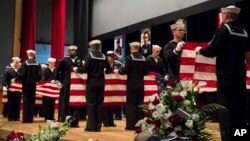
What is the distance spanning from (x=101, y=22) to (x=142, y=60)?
7512 millimetres

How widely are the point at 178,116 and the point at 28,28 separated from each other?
12.7m

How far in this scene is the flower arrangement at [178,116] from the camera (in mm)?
→ 3039

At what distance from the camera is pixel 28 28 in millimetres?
15039

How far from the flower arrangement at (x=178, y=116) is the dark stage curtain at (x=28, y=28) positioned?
12.1 metres

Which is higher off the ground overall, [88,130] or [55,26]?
[55,26]

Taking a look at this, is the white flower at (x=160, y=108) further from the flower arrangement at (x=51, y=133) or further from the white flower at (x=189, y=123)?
the flower arrangement at (x=51, y=133)

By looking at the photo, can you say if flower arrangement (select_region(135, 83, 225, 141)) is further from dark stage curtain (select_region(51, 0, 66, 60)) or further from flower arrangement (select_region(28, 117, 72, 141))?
dark stage curtain (select_region(51, 0, 66, 60))

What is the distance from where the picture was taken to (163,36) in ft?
Answer: 38.9

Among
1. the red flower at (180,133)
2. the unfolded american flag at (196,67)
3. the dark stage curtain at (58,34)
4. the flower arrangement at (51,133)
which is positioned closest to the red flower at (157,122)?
the red flower at (180,133)

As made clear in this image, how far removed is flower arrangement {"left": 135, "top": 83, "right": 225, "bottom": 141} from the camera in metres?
3.04

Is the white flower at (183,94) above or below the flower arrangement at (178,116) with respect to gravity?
above

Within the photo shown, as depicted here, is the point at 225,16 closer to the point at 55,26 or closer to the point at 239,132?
the point at 239,132

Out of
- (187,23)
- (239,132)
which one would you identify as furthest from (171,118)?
(187,23)

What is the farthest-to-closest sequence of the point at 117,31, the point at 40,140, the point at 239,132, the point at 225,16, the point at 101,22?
the point at 101,22 < the point at 117,31 < the point at 225,16 < the point at 40,140 < the point at 239,132
